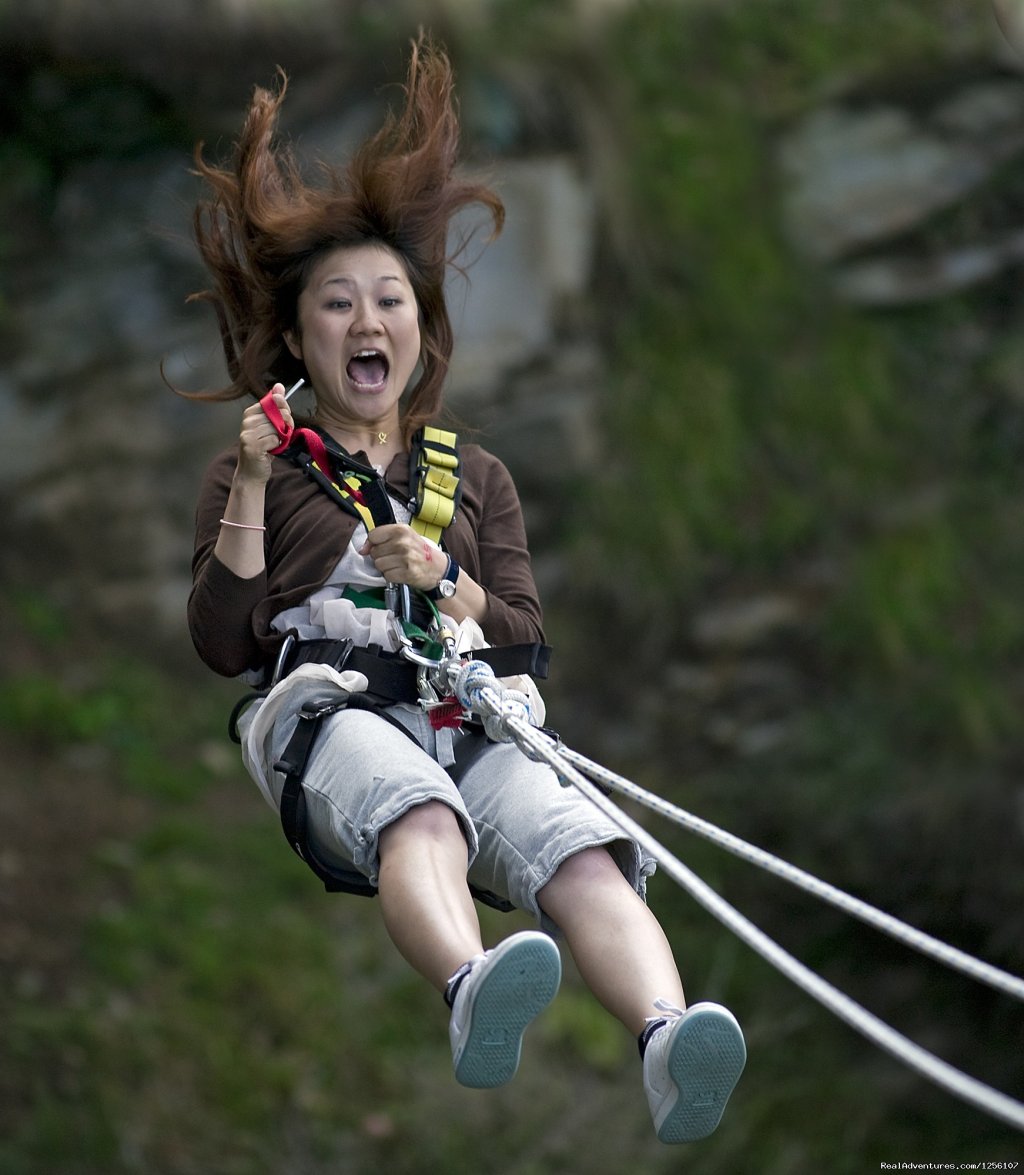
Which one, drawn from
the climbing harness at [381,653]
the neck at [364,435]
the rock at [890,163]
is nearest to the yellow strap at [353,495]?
the climbing harness at [381,653]

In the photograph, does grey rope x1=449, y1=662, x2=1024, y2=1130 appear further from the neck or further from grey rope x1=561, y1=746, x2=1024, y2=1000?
the neck

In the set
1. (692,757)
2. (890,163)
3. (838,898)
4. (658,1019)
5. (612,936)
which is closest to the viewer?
(838,898)

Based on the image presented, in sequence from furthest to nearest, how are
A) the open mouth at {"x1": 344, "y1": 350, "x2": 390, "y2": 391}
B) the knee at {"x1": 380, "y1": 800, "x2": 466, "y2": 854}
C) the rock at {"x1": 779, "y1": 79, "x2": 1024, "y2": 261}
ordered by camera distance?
the rock at {"x1": 779, "y1": 79, "x2": 1024, "y2": 261}, the open mouth at {"x1": 344, "y1": 350, "x2": 390, "y2": 391}, the knee at {"x1": 380, "y1": 800, "x2": 466, "y2": 854}

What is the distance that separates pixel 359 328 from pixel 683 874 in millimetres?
1127

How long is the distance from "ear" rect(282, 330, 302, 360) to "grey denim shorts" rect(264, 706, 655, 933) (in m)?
0.64

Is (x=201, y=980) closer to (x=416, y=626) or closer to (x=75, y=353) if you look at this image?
(x=75, y=353)

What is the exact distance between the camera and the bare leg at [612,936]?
255 cm

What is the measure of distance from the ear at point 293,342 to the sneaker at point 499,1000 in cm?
113

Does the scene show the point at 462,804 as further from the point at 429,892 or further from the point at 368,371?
the point at 368,371

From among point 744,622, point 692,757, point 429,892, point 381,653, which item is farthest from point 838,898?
point 744,622

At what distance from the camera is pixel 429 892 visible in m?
2.54

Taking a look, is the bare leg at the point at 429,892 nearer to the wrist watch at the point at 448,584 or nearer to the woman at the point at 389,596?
the woman at the point at 389,596

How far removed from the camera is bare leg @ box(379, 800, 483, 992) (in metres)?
2.49

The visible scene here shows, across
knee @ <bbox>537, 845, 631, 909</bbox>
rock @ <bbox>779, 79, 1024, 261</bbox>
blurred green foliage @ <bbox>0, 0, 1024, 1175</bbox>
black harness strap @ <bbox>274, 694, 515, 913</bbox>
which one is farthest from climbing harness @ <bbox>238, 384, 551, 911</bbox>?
rock @ <bbox>779, 79, 1024, 261</bbox>
